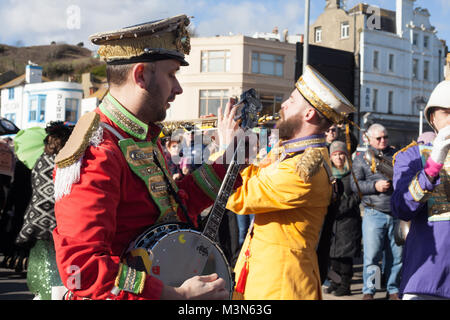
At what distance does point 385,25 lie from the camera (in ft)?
126

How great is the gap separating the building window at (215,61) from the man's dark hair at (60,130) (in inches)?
1224

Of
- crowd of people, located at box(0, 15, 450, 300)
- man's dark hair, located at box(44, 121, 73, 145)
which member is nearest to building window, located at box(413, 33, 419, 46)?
crowd of people, located at box(0, 15, 450, 300)

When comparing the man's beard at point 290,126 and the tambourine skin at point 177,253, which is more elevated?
the man's beard at point 290,126

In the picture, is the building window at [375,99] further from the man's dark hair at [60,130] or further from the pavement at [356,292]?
the man's dark hair at [60,130]

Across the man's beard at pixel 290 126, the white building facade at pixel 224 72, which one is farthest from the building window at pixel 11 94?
the man's beard at pixel 290 126

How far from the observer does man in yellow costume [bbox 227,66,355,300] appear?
3.19 metres

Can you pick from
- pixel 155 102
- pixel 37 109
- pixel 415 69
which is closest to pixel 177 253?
pixel 155 102

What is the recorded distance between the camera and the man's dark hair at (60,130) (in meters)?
4.88

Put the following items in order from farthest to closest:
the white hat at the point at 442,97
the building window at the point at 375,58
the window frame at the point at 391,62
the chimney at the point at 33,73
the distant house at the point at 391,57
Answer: the window frame at the point at 391,62 → the building window at the point at 375,58 → the distant house at the point at 391,57 → the chimney at the point at 33,73 → the white hat at the point at 442,97

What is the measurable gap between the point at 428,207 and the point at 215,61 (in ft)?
109

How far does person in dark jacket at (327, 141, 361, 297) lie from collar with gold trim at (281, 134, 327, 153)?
3.64m

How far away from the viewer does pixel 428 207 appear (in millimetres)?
3393

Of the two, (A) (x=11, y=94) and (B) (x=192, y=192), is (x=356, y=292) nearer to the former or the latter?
(B) (x=192, y=192)
